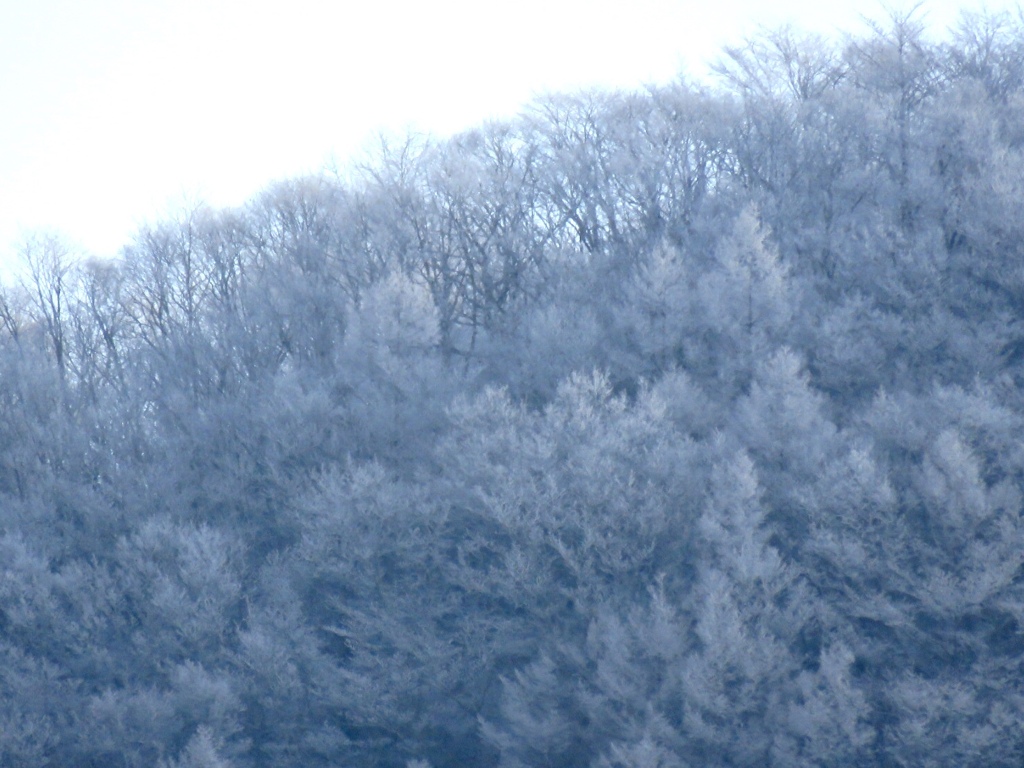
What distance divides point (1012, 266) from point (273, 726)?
57.3 ft

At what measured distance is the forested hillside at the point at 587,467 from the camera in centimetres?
1928

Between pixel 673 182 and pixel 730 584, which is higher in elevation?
pixel 673 182

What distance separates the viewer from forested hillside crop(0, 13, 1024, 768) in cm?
1928

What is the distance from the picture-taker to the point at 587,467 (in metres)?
21.5

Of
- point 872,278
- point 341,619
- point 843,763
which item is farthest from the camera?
point 872,278

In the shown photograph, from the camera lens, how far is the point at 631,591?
21.1m

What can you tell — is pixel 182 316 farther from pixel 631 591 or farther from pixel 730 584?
pixel 730 584

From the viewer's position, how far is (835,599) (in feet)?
64.8

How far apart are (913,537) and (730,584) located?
330 centimetres

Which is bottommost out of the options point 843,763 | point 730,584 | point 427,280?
point 843,763

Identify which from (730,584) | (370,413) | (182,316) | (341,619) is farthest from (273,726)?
(182,316)

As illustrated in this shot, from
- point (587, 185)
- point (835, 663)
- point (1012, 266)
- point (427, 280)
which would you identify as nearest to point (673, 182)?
point (587, 185)

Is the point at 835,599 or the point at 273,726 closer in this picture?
the point at 835,599

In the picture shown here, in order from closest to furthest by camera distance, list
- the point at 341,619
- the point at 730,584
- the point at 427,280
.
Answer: the point at 730,584
the point at 341,619
the point at 427,280
